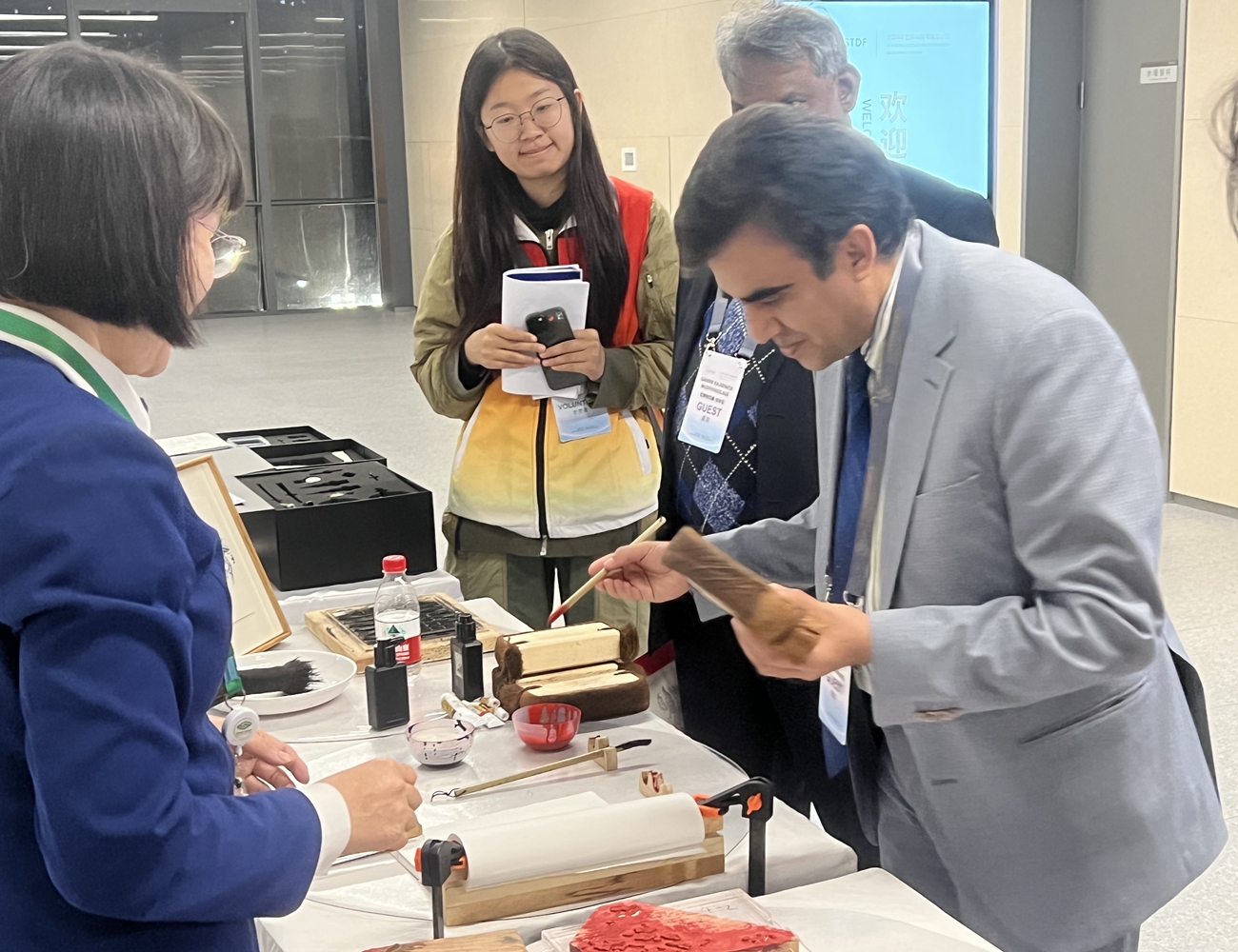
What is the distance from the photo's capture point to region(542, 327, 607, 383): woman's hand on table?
2490 mm

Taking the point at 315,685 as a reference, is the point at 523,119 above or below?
above

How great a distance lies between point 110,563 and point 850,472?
965 millimetres

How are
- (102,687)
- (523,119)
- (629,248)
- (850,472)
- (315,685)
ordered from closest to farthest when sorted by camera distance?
(102,687) → (850,472) → (315,685) → (523,119) → (629,248)

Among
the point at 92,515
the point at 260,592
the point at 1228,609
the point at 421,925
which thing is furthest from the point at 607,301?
the point at 1228,609

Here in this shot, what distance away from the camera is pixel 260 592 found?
84.9 inches

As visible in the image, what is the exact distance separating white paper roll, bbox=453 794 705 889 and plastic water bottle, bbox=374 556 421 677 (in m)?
0.59

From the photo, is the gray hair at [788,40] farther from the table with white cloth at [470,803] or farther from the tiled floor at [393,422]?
the table with white cloth at [470,803]

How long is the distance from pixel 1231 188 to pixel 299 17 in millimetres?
10138

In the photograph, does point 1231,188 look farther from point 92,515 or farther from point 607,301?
point 607,301

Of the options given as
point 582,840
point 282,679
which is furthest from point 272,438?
point 582,840

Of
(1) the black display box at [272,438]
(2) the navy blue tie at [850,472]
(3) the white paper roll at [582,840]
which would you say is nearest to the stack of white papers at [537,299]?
(1) the black display box at [272,438]

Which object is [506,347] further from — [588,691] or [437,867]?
[437,867]

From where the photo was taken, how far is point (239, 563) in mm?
2127

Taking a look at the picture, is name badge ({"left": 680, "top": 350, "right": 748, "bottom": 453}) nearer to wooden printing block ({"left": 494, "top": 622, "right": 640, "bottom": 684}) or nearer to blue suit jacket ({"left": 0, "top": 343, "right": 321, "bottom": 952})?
wooden printing block ({"left": 494, "top": 622, "right": 640, "bottom": 684})
